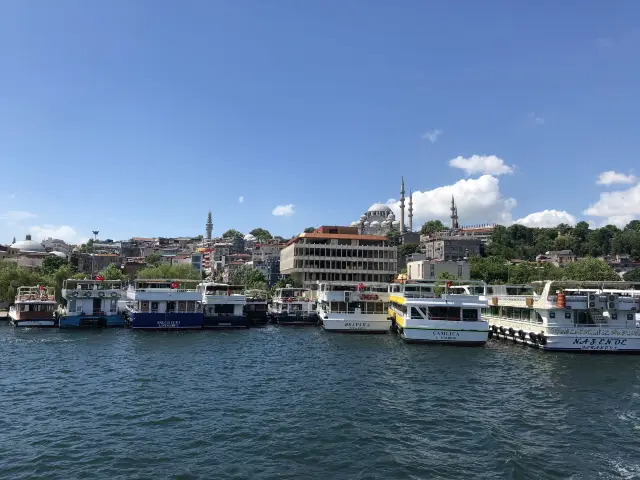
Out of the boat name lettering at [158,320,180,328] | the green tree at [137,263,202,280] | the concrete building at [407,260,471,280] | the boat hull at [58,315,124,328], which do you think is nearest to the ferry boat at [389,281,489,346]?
the boat name lettering at [158,320,180,328]

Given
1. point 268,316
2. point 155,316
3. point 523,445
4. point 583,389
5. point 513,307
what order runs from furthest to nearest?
point 268,316 → point 155,316 → point 513,307 → point 583,389 → point 523,445

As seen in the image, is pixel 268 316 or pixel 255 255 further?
pixel 255 255

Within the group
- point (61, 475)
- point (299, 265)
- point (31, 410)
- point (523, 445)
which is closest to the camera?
point (61, 475)

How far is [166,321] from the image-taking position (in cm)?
4506

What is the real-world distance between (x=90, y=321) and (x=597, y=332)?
4302 cm

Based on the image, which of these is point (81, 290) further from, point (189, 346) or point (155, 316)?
point (189, 346)

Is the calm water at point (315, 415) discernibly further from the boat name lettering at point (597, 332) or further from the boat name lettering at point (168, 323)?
the boat name lettering at point (168, 323)

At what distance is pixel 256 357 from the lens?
3147cm

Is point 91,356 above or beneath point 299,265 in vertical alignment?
beneath

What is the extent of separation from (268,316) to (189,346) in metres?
22.4

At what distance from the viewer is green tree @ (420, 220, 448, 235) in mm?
180250

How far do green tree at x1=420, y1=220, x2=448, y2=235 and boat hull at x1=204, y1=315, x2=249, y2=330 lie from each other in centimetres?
13760

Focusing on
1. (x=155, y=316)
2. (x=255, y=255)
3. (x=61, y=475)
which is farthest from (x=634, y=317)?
(x=255, y=255)

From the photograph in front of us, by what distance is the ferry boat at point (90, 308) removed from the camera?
45656mm
